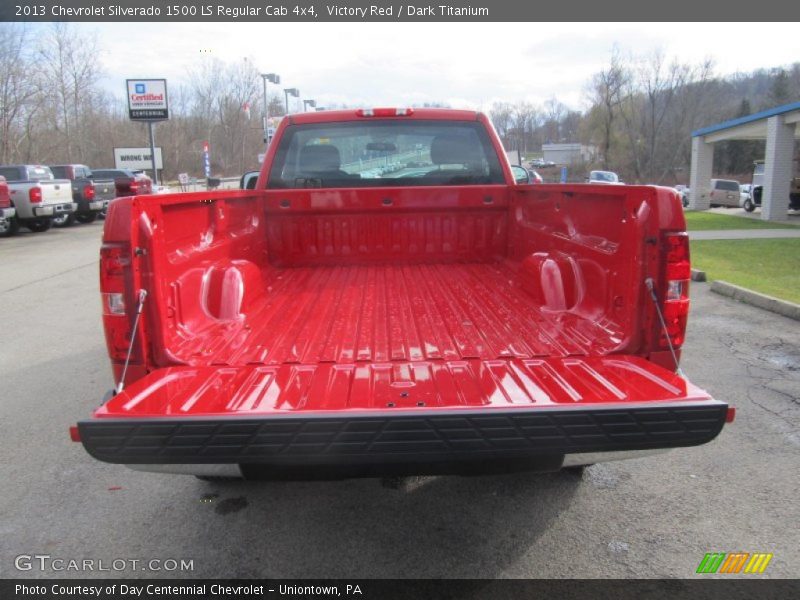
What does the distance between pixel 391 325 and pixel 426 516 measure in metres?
1.04

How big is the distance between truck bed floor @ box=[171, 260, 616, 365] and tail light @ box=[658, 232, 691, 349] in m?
0.28

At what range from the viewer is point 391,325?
3.34m

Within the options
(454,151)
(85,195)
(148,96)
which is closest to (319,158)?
(454,151)

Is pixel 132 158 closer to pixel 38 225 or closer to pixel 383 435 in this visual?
pixel 38 225

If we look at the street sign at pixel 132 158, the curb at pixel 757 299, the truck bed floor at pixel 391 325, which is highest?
the street sign at pixel 132 158

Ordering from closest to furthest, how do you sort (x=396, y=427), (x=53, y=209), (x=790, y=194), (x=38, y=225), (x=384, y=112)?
(x=396, y=427)
(x=384, y=112)
(x=53, y=209)
(x=38, y=225)
(x=790, y=194)

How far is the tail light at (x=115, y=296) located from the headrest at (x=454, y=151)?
293 centimetres

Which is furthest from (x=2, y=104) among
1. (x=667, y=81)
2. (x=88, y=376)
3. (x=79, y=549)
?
(x=667, y=81)

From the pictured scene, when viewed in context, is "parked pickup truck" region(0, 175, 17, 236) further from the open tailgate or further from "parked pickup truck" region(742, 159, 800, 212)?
"parked pickup truck" region(742, 159, 800, 212)

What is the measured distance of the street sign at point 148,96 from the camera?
31766mm

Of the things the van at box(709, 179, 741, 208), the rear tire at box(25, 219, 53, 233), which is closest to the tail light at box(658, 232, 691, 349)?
the rear tire at box(25, 219, 53, 233)

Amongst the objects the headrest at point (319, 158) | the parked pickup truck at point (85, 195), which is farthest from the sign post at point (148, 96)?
the headrest at point (319, 158)

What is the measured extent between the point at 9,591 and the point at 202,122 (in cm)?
6838

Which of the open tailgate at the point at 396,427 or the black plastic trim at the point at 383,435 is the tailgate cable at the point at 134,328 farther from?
the black plastic trim at the point at 383,435
